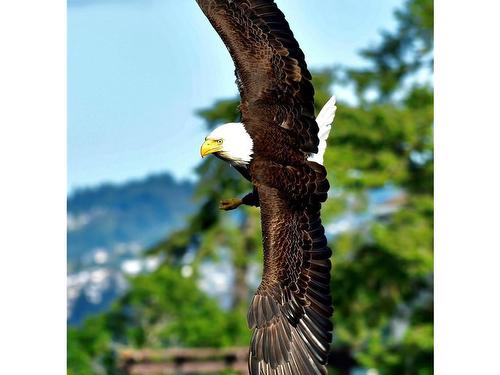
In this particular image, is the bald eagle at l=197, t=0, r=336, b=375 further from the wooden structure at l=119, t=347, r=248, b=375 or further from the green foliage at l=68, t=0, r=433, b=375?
the green foliage at l=68, t=0, r=433, b=375

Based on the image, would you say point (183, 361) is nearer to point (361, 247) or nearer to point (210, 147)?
point (361, 247)

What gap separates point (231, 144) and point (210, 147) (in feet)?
0.27

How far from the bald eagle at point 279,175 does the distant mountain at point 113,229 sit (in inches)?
233

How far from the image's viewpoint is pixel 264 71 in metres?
3.45

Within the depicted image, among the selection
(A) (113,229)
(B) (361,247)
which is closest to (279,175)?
(B) (361,247)

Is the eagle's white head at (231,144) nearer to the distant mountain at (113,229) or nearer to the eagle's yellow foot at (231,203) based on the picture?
the eagle's yellow foot at (231,203)

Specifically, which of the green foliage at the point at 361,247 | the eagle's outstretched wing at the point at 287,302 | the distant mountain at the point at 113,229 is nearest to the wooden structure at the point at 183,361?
the green foliage at the point at 361,247

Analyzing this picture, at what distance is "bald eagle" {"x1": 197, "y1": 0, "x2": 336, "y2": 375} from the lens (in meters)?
3.36

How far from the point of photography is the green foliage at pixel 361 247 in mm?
9211

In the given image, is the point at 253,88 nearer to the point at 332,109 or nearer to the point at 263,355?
the point at 332,109

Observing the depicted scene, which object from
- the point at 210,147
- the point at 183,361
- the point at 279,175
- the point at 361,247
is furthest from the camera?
the point at 361,247
